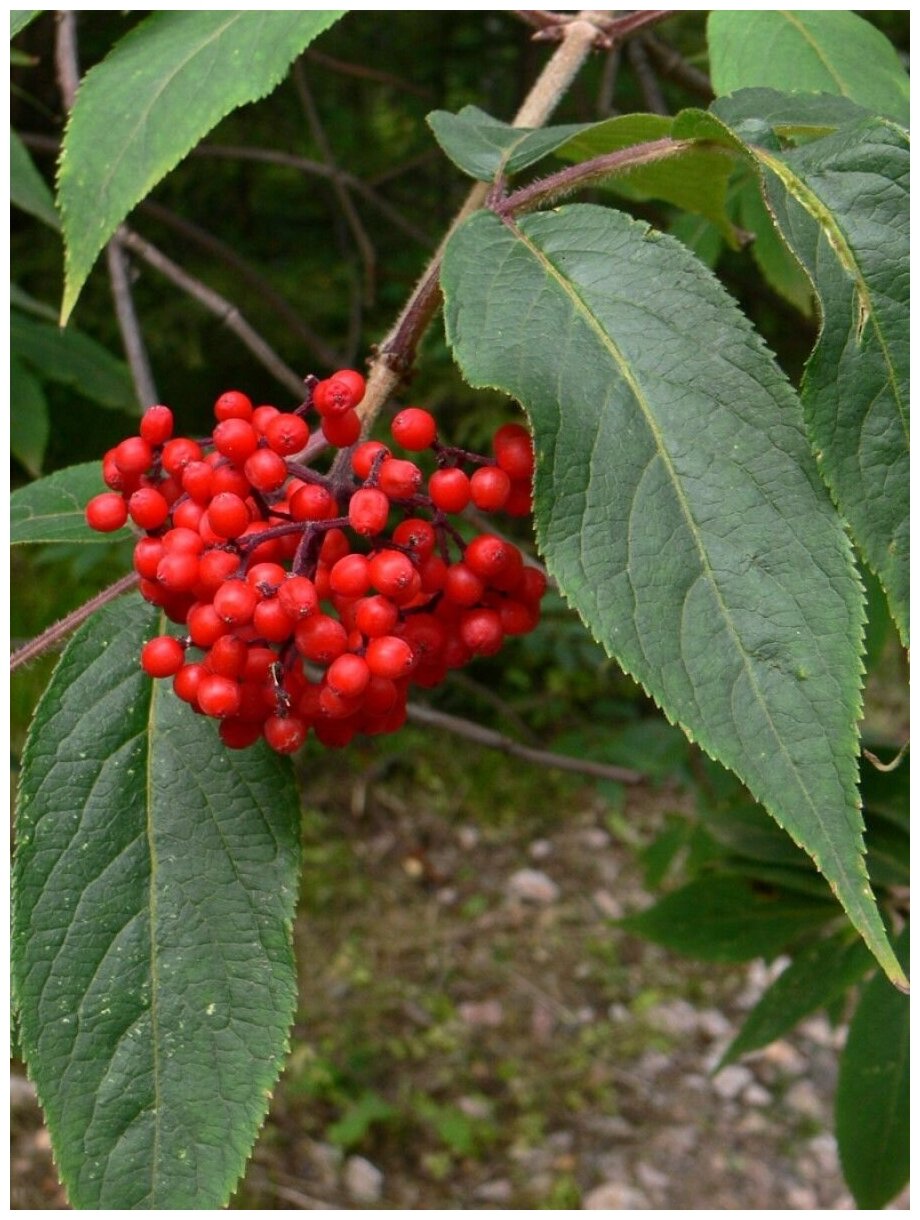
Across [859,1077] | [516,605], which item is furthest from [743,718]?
[859,1077]

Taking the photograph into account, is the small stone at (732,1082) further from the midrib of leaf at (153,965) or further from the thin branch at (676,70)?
the midrib of leaf at (153,965)

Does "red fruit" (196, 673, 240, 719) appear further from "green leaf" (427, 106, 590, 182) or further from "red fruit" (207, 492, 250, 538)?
"green leaf" (427, 106, 590, 182)

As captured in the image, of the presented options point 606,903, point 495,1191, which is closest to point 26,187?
point 495,1191

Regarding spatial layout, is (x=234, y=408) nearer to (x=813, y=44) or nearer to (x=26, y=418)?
(x=813, y=44)

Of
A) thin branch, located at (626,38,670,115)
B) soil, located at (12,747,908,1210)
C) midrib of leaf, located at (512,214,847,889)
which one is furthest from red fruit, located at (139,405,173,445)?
soil, located at (12,747,908,1210)

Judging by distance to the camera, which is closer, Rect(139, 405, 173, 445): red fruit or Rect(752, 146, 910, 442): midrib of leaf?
Rect(752, 146, 910, 442): midrib of leaf

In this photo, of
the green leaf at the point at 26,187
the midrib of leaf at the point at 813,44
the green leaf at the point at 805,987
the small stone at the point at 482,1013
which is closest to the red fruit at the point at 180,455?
the midrib of leaf at the point at 813,44

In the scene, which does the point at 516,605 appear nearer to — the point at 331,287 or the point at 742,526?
the point at 742,526
